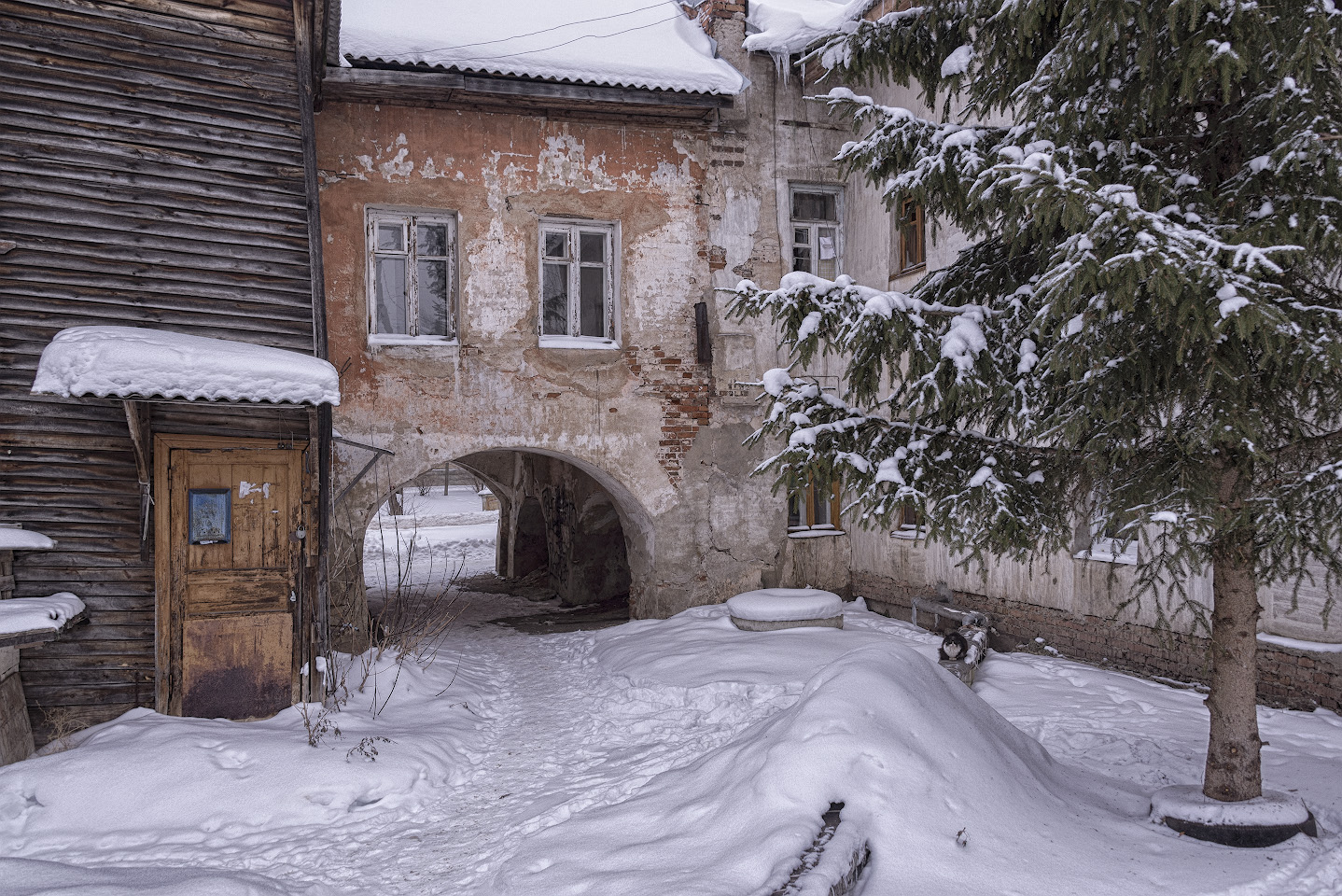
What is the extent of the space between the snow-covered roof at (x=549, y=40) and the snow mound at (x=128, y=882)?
25.0 feet

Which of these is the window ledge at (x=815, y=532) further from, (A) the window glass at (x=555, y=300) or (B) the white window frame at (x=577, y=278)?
(A) the window glass at (x=555, y=300)

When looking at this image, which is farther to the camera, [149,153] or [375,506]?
[375,506]

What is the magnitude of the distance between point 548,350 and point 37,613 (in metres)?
5.64

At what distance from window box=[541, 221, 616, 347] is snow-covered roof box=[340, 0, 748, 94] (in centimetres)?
167

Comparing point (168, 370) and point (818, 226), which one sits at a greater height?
point (818, 226)

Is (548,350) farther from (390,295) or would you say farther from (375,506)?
(375,506)

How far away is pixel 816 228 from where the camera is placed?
39.2ft

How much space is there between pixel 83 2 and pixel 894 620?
397 inches

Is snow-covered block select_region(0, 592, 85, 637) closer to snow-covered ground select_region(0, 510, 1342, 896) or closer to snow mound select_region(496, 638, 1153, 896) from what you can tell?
snow-covered ground select_region(0, 510, 1342, 896)

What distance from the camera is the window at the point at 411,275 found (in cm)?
1005

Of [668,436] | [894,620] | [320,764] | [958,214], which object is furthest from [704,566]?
[958,214]

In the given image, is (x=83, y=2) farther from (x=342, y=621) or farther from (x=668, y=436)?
(x=668, y=436)

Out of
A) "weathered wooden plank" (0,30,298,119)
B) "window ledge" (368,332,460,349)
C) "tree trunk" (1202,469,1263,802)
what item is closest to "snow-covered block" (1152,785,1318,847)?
"tree trunk" (1202,469,1263,802)

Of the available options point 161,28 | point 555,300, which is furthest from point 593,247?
point 161,28
